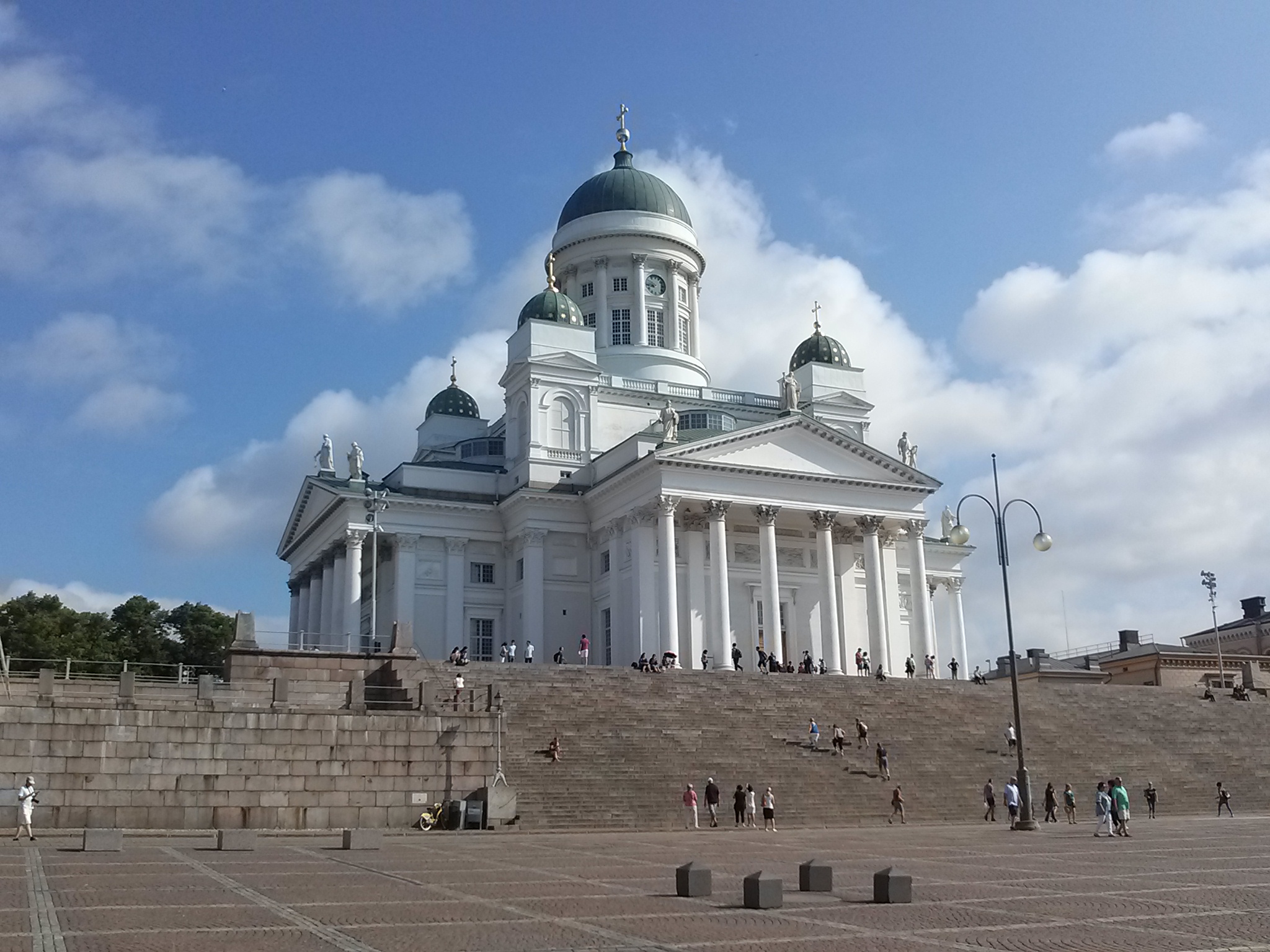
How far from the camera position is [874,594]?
2244 inches

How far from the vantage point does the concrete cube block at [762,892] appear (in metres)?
14.9

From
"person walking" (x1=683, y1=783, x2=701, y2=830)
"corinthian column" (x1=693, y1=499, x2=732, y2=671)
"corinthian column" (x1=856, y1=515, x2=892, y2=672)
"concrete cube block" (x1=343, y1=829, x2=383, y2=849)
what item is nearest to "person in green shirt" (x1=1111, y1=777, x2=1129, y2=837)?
"person walking" (x1=683, y1=783, x2=701, y2=830)

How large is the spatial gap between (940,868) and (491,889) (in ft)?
25.7

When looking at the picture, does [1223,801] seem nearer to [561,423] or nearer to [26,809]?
[26,809]

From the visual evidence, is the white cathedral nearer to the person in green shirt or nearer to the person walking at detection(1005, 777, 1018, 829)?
the person walking at detection(1005, 777, 1018, 829)

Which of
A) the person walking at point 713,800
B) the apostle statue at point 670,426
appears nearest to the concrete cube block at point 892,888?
the person walking at point 713,800

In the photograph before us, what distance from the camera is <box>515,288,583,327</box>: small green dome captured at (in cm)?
6506

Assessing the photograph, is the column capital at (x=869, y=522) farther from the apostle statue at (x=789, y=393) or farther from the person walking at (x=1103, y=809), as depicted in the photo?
the person walking at (x=1103, y=809)

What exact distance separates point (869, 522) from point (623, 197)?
26.5 metres

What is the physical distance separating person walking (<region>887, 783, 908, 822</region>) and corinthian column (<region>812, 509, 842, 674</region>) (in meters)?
19.1

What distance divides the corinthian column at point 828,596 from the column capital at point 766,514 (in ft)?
7.38

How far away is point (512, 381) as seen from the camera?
6419 centimetres

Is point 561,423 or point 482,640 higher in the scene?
point 561,423

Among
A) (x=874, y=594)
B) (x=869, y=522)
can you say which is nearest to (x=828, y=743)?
(x=874, y=594)
